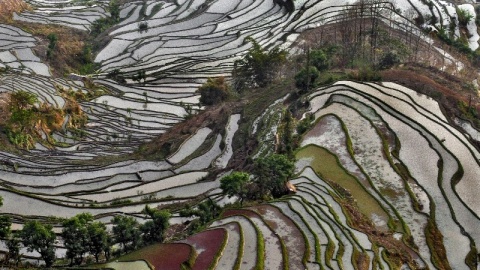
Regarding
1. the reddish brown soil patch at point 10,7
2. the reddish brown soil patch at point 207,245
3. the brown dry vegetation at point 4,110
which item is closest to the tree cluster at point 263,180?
the reddish brown soil patch at point 207,245

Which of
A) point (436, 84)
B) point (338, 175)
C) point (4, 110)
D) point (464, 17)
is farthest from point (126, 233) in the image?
point (464, 17)

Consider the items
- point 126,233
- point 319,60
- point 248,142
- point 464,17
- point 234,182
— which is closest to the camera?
point 126,233

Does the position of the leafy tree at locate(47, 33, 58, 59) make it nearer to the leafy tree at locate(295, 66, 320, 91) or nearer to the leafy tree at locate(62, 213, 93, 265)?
the leafy tree at locate(295, 66, 320, 91)

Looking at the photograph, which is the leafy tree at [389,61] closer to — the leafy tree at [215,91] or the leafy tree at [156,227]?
the leafy tree at [215,91]

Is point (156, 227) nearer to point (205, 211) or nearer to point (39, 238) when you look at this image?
point (205, 211)

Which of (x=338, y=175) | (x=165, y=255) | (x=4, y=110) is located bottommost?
(x=338, y=175)

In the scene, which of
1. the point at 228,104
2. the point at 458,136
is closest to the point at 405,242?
the point at 458,136

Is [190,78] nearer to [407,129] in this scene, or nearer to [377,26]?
[377,26]
